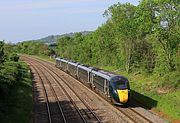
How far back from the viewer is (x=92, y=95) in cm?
4109

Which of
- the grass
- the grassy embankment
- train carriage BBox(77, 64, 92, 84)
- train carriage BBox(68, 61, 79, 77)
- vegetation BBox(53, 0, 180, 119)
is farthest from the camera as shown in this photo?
train carriage BBox(68, 61, 79, 77)

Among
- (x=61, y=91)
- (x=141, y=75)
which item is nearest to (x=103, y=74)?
(x=61, y=91)

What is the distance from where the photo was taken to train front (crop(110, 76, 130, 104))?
107 feet

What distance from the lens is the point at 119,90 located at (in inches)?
1291

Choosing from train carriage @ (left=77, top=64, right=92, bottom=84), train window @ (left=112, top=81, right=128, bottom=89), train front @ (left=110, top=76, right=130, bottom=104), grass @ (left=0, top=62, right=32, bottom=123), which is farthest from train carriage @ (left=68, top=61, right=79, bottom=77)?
train window @ (left=112, top=81, right=128, bottom=89)

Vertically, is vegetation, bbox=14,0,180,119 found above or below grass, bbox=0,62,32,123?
above

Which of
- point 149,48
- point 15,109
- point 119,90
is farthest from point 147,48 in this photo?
point 15,109

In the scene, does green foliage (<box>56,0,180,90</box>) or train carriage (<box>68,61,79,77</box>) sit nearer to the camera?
green foliage (<box>56,0,180,90</box>)

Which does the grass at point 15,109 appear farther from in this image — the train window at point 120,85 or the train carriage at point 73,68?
the train carriage at point 73,68

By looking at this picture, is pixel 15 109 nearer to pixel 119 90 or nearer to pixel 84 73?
pixel 119 90

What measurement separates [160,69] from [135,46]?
57.8 feet

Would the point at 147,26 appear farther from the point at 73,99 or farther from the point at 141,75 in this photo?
the point at 73,99

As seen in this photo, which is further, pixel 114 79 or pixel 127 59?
pixel 127 59

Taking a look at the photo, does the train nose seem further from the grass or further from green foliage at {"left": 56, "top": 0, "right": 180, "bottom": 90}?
green foliage at {"left": 56, "top": 0, "right": 180, "bottom": 90}
